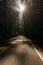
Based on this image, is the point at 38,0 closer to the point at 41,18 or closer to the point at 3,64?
the point at 41,18

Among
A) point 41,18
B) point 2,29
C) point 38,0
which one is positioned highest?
point 38,0

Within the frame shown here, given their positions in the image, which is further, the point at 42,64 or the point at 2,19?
the point at 2,19

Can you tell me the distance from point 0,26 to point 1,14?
3.93 metres

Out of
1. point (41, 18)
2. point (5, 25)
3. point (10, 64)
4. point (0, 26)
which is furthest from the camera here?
point (5, 25)

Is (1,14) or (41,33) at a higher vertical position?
(1,14)

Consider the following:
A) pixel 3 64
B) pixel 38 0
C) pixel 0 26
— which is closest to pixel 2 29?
pixel 0 26

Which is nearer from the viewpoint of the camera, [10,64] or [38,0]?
[10,64]

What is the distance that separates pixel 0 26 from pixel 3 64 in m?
53.1

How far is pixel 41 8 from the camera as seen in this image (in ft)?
173

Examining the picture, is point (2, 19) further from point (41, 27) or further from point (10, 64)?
point (10, 64)

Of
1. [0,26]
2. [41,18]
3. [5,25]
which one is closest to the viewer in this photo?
[41,18]

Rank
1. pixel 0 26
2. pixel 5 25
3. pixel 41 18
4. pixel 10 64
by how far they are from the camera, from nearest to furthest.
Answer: pixel 10 64
pixel 41 18
pixel 0 26
pixel 5 25

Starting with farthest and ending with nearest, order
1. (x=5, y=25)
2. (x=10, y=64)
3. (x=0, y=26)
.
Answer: (x=5, y=25) → (x=0, y=26) → (x=10, y=64)

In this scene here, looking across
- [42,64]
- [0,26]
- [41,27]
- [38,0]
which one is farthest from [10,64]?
[0,26]
